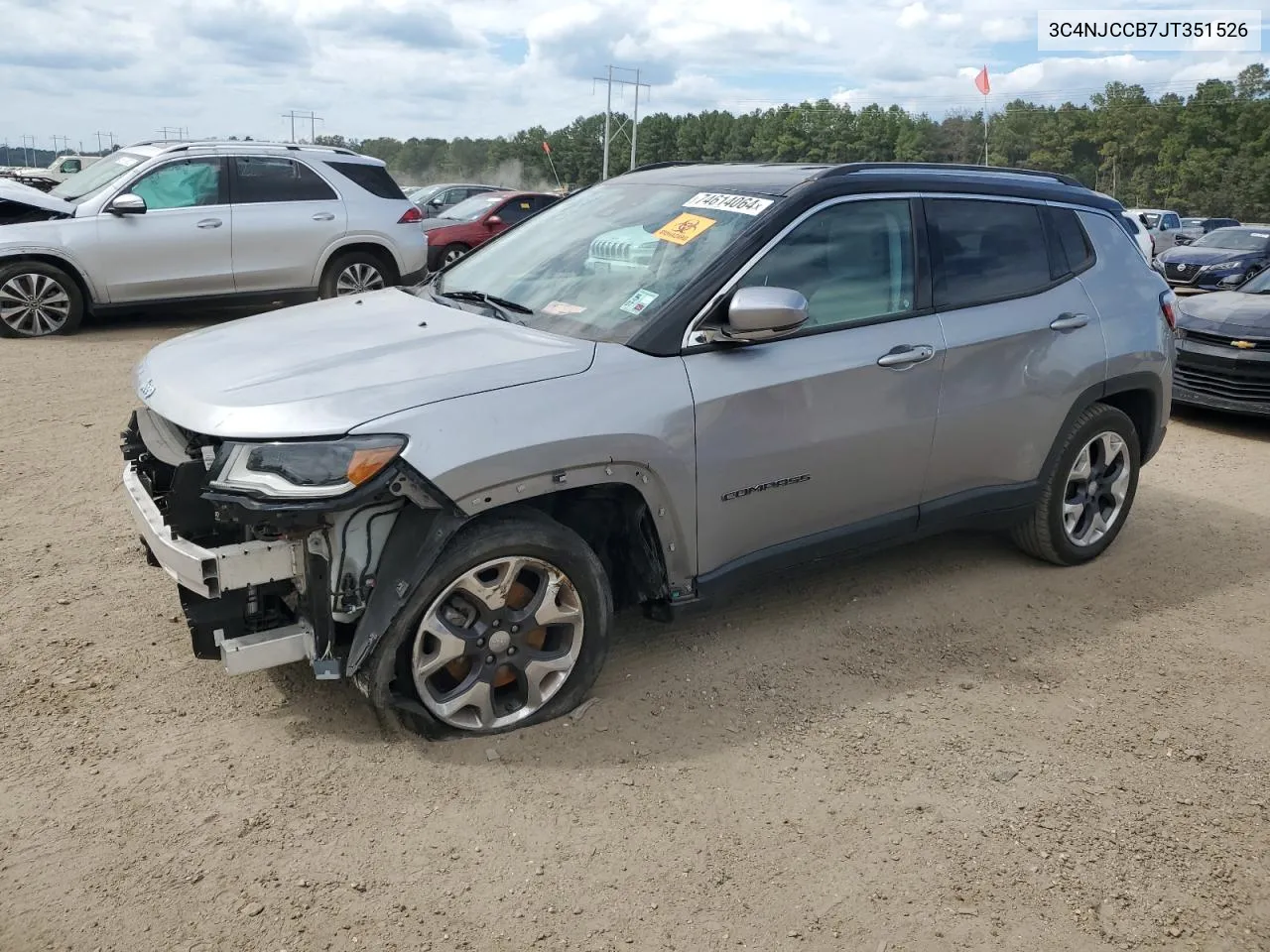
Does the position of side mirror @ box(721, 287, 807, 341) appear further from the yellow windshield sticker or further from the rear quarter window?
the rear quarter window

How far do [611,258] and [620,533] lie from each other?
1.07 meters

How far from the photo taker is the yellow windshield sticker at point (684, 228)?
13.0 feet

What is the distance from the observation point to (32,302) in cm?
988

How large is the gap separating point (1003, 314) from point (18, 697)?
13.2ft

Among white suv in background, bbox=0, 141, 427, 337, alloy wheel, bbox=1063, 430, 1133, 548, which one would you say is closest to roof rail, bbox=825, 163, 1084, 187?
alloy wheel, bbox=1063, 430, 1133, 548

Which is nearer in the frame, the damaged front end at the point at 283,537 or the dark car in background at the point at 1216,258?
the damaged front end at the point at 283,537

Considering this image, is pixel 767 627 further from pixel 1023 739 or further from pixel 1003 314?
pixel 1003 314

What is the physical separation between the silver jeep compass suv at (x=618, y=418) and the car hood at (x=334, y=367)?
14mm

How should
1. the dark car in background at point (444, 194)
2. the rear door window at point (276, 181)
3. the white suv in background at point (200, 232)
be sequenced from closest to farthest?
the white suv in background at point (200, 232)
the rear door window at point (276, 181)
the dark car in background at point (444, 194)

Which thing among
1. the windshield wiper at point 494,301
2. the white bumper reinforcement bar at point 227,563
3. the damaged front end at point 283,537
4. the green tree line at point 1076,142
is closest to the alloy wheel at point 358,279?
the windshield wiper at point 494,301

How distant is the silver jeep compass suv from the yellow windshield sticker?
0.01 m

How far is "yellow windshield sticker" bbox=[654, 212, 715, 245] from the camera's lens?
13.0 ft

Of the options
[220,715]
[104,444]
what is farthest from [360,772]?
[104,444]

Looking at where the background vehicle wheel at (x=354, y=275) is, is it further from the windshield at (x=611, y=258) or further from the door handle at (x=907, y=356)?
the door handle at (x=907, y=356)
